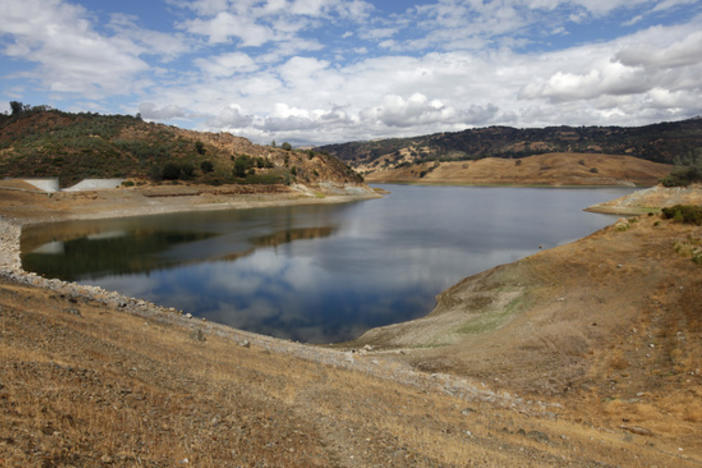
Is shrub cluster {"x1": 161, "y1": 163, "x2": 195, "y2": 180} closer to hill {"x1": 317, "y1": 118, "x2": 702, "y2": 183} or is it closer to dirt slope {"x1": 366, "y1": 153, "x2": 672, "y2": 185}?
dirt slope {"x1": 366, "y1": 153, "x2": 672, "y2": 185}

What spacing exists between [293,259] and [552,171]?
105521 millimetres

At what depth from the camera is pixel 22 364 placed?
5.54 meters

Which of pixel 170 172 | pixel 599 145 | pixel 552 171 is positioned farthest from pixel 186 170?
pixel 599 145

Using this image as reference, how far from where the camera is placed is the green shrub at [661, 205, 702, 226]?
20562 mm

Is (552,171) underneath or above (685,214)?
above

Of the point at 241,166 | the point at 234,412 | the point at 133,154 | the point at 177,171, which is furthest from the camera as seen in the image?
the point at 241,166

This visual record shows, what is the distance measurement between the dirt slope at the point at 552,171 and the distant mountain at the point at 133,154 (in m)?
49.4

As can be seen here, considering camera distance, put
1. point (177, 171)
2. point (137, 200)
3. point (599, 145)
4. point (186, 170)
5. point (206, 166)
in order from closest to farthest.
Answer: point (137, 200)
point (177, 171)
point (186, 170)
point (206, 166)
point (599, 145)

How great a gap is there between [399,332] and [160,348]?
8300 millimetres

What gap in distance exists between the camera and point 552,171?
368 ft

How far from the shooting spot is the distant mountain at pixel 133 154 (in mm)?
57438

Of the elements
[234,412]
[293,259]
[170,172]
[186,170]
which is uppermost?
[186,170]

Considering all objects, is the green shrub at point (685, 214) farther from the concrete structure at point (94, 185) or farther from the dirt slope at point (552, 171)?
the dirt slope at point (552, 171)

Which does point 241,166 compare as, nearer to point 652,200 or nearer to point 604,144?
point 652,200
